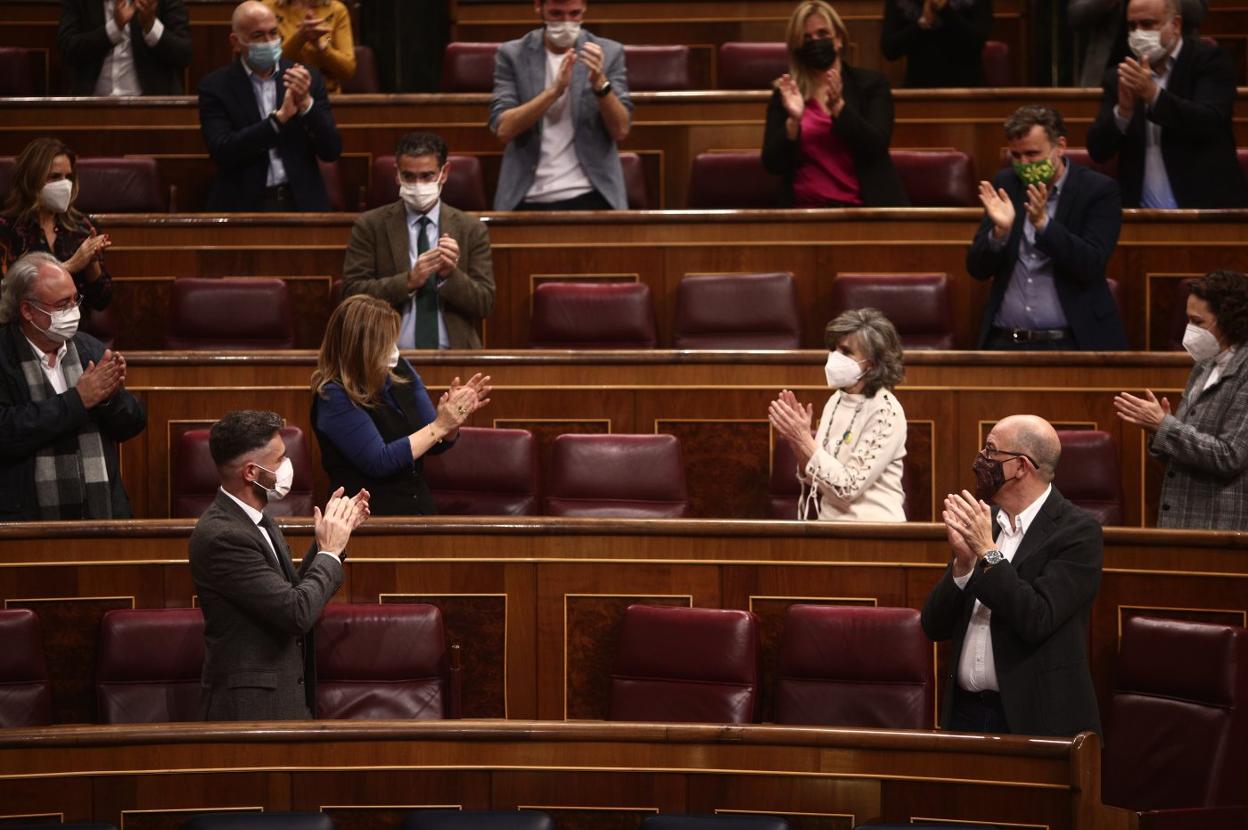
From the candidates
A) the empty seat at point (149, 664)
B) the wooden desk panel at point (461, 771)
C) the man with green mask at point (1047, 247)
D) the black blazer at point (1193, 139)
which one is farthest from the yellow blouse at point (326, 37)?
the wooden desk panel at point (461, 771)

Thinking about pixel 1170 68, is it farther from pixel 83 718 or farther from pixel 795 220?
pixel 83 718

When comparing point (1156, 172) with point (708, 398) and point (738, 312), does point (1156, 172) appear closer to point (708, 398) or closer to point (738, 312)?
point (738, 312)

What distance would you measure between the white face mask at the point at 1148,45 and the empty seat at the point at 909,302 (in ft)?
3.16

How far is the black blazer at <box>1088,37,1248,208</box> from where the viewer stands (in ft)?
16.4

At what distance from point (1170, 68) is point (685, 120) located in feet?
4.86

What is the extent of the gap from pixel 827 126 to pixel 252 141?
1633 millimetres

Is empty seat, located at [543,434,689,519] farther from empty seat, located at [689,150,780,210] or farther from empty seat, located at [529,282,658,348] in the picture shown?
empty seat, located at [689,150,780,210]

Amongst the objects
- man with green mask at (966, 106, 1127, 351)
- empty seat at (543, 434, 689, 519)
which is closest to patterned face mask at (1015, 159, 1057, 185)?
man with green mask at (966, 106, 1127, 351)

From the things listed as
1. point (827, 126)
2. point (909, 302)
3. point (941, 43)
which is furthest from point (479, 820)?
point (941, 43)

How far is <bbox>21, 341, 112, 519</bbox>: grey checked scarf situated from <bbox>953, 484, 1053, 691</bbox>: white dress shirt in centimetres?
185

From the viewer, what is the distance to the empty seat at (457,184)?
5.31 metres

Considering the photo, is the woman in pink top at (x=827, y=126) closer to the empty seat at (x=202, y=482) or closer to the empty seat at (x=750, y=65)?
the empty seat at (x=750, y=65)

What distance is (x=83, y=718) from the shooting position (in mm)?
3490

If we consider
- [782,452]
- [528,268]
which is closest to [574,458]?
[782,452]
